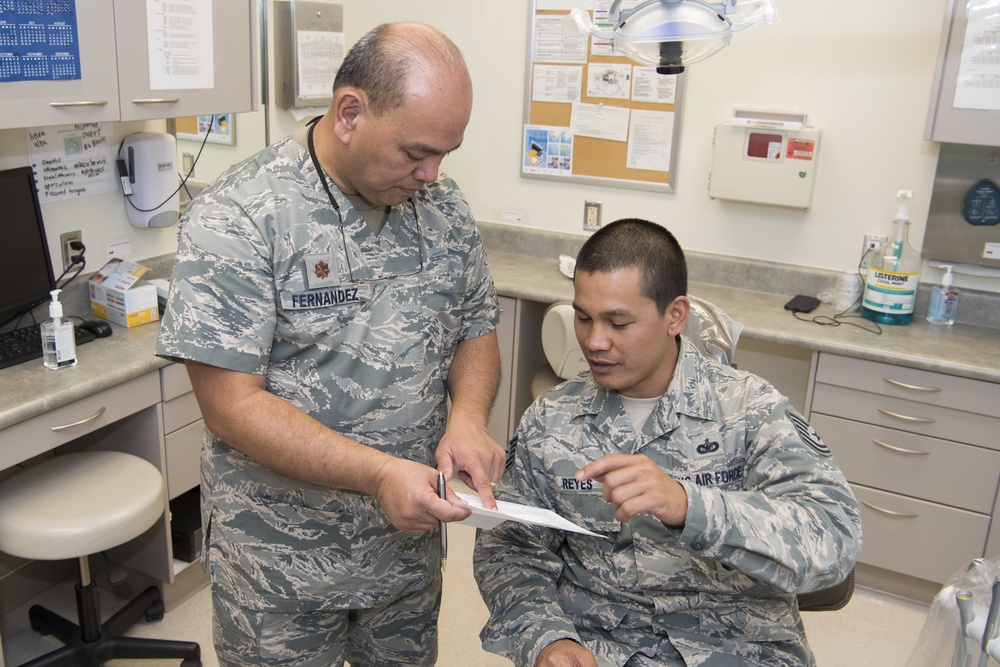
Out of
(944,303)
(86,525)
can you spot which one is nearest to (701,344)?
(944,303)

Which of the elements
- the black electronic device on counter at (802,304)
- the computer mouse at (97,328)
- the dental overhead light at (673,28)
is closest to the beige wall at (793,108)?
the black electronic device on counter at (802,304)

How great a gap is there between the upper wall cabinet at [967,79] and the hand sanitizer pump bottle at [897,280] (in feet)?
1.09

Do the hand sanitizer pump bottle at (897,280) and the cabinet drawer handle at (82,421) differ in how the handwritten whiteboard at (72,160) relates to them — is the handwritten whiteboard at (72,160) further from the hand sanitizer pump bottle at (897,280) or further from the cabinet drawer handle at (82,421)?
the hand sanitizer pump bottle at (897,280)

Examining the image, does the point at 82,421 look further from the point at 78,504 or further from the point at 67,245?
the point at 67,245

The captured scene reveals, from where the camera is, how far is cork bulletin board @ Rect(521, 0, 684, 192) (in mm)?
3406

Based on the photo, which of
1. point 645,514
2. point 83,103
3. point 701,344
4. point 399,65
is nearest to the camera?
point 399,65

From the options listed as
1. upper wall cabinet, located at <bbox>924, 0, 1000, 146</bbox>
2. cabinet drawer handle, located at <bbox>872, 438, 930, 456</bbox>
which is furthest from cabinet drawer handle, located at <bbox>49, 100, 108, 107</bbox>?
cabinet drawer handle, located at <bbox>872, 438, 930, 456</bbox>

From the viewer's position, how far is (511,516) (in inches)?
50.7

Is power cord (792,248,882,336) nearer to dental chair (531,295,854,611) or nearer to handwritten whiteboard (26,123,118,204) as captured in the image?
dental chair (531,295,854,611)

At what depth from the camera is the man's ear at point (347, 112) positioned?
1434 millimetres

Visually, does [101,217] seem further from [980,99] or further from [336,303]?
[980,99]

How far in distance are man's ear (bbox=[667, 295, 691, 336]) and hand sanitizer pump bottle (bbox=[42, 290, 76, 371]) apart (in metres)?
1.57

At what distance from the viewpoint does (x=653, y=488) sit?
1337mm

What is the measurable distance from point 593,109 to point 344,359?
7.46 ft
